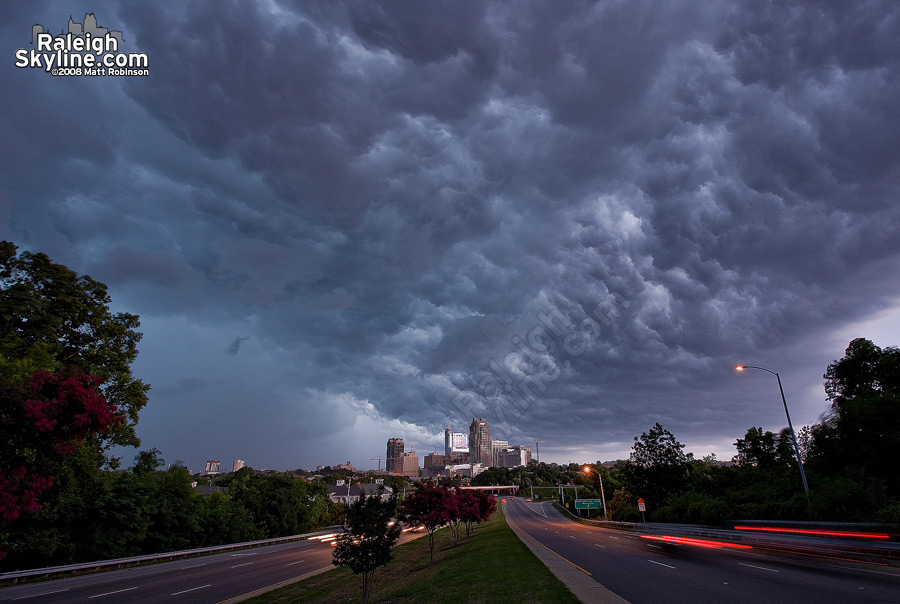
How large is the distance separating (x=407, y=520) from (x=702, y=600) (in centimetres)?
2988

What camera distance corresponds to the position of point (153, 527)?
44.4 m

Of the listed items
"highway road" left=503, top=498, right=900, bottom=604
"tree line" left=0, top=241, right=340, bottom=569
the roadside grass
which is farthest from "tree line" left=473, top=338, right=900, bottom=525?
"tree line" left=0, top=241, right=340, bottom=569

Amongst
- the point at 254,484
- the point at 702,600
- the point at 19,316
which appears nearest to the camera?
the point at 702,600

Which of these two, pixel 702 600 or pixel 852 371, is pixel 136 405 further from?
pixel 852 371

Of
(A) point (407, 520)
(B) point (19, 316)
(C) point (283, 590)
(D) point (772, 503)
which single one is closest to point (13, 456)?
(C) point (283, 590)

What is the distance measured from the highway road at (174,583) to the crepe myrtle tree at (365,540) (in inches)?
329

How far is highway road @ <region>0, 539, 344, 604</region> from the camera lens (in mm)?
22188

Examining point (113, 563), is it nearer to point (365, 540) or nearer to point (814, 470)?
point (365, 540)

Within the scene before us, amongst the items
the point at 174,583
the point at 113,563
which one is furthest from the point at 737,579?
the point at 113,563

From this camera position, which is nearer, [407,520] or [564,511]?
[407,520]

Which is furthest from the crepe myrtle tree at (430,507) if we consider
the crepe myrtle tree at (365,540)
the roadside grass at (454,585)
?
the crepe myrtle tree at (365,540)

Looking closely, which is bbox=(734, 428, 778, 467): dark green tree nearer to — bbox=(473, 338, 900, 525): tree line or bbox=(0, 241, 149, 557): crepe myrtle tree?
bbox=(473, 338, 900, 525): tree line

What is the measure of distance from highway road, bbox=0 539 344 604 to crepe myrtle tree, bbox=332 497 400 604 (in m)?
8.37

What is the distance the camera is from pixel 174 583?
87.5ft
